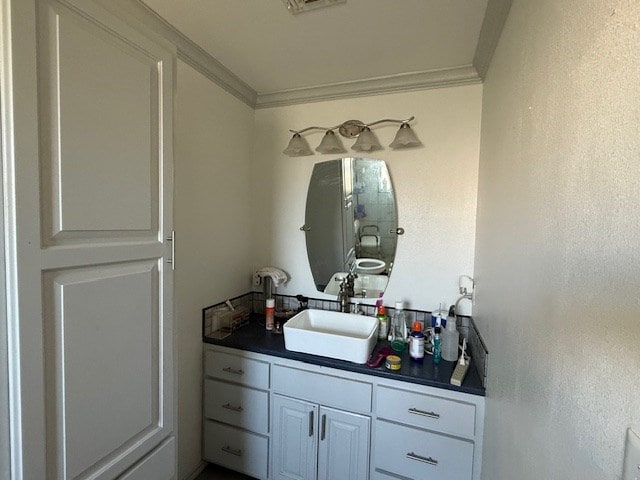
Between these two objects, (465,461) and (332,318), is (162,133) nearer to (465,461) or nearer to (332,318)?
(332,318)

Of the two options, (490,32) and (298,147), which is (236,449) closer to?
(298,147)

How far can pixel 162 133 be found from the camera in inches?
41.6

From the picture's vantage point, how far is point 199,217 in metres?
1.68

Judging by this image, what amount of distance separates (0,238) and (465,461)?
68.8 inches

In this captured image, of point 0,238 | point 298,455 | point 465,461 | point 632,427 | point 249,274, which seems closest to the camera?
point 632,427

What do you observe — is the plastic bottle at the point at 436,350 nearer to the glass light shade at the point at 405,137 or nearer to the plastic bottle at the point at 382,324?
the plastic bottle at the point at 382,324

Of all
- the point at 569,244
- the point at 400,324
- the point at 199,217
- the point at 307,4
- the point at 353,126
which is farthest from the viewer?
the point at 353,126

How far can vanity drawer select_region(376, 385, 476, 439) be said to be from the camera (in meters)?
1.34

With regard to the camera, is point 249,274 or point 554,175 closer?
point 554,175

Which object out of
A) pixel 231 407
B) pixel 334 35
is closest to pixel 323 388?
pixel 231 407

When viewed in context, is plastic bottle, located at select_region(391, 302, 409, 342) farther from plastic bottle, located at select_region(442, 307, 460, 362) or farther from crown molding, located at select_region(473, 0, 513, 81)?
crown molding, located at select_region(473, 0, 513, 81)

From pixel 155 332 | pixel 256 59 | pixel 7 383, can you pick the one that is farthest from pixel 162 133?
pixel 256 59

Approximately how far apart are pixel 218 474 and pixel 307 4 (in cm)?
241

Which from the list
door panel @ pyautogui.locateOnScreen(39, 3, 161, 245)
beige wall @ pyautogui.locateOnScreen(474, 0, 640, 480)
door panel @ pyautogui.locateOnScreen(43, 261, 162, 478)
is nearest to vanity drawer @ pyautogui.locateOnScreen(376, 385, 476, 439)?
beige wall @ pyautogui.locateOnScreen(474, 0, 640, 480)
